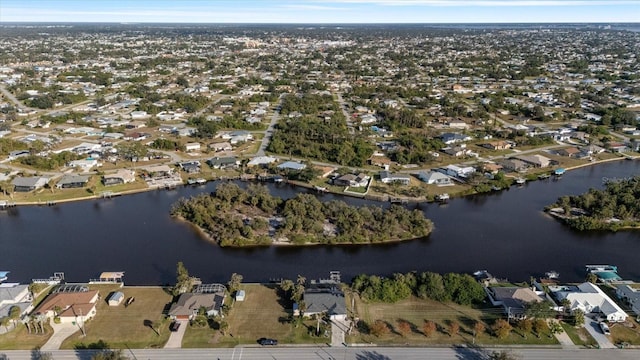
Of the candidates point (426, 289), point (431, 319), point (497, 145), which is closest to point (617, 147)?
point (497, 145)

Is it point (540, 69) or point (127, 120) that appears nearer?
point (127, 120)

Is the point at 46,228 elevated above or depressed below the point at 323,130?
below

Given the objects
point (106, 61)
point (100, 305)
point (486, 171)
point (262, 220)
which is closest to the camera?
point (100, 305)

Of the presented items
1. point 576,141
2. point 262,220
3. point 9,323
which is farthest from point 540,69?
point 9,323

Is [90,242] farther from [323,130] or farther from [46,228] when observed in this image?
[323,130]

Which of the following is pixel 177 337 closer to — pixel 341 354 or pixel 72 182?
pixel 341 354

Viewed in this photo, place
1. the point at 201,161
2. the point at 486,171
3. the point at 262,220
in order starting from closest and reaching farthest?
the point at 262,220
the point at 486,171
the point at 201,161

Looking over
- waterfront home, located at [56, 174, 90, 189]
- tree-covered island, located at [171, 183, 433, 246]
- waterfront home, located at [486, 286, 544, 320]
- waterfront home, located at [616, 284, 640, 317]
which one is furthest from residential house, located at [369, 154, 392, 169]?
waterfront home, located at [56, 174, 90, 189]
